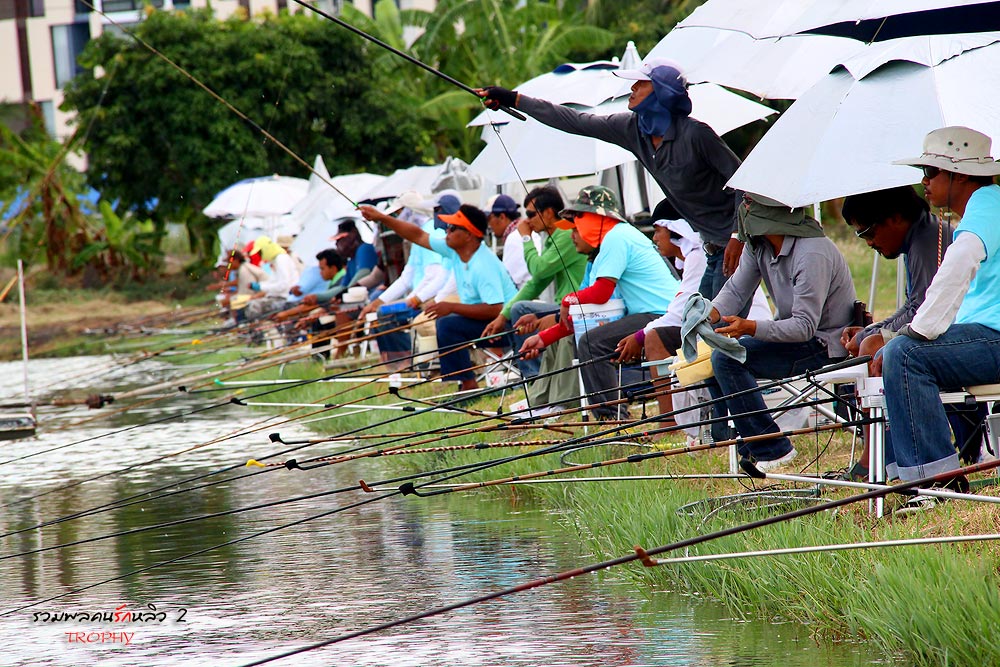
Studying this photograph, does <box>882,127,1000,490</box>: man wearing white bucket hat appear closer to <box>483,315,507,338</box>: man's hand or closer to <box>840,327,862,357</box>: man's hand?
<box>840,327,862,357</box>: man's hand

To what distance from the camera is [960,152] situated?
5.17m

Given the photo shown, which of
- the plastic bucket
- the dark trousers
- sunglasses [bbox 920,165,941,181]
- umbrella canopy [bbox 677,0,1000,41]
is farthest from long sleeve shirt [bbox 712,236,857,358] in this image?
the plastic bucket

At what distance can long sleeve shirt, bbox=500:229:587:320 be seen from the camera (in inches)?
371

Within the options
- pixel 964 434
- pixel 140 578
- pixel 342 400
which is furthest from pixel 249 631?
pixel 342 400

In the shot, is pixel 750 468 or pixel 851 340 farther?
pixel 851 340

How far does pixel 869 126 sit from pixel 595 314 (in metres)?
2.56

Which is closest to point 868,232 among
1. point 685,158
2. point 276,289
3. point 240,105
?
point 685,158

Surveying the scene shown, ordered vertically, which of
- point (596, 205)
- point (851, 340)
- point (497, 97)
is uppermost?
point (497, 97)

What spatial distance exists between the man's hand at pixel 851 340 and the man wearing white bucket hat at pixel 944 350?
2.10 ft

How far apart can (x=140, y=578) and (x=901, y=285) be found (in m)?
4.45

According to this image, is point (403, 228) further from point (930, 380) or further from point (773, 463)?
point (930, 380)

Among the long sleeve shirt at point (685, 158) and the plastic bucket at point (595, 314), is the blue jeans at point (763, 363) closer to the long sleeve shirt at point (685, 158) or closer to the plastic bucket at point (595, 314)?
the long sleeve shirt at point (685, 158)

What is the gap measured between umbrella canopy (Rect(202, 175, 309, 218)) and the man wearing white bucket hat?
1712 cm

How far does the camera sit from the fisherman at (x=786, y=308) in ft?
19.7
